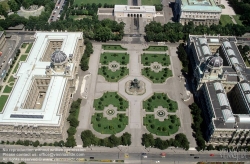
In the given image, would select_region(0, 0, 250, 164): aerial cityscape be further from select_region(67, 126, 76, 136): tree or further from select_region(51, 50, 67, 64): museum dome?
select_region(67, 126, 76, 136): tree

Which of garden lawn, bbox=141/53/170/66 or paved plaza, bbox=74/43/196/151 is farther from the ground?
garden lawn, bbox=141/53/170/66

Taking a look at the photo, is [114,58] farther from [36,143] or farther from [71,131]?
[36,143]

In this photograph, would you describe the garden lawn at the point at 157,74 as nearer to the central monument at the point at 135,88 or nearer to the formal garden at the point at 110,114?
the central monument at the point at 135,88

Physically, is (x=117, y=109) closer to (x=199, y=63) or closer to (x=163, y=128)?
(x=163, y=128)

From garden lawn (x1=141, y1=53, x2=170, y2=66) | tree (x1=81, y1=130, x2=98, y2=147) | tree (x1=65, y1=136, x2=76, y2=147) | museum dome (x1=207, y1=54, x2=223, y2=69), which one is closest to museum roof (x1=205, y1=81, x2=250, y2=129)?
museum dome (x1=207, y1=54, x2=223, y2=69)

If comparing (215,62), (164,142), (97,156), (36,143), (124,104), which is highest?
(215,62)

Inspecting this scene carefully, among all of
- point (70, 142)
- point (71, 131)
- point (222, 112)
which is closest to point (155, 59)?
point (222, 112)
